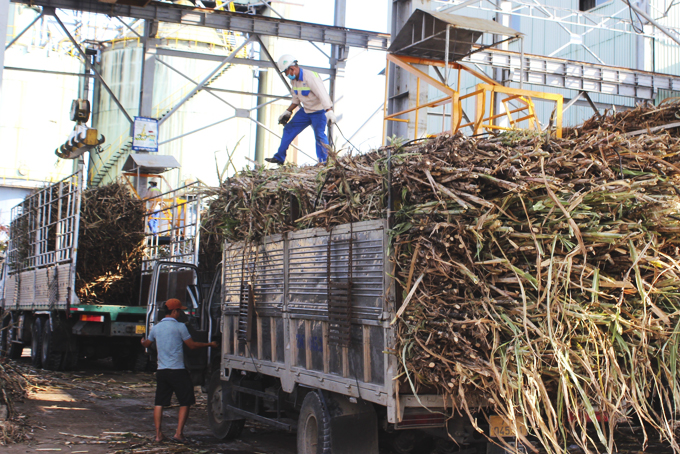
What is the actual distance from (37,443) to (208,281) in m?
3.13

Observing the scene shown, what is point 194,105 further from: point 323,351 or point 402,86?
point 323,351

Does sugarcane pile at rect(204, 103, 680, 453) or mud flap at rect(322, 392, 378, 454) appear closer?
sugarcane pile at rect(204, 103, 680, 453)

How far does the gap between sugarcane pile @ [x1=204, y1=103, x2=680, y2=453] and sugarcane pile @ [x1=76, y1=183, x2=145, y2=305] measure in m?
10.2

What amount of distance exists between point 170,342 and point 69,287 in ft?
17.2

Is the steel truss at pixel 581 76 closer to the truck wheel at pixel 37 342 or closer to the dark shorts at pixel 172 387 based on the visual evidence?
the truck wheel at pixel 37 342

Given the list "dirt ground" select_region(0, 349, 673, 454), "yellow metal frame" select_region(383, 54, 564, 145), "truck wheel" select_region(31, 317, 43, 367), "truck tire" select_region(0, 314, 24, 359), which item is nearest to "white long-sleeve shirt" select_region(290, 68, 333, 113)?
"yellow metal frame" select_region(383, 54, 564, 145)

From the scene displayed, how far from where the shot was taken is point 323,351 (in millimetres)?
6125

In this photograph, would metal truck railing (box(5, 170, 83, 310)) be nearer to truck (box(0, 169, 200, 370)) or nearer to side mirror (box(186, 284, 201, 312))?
truck (box(0, 169, 200, 370))

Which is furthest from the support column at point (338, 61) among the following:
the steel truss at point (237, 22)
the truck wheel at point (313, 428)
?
the truck wheel at point (313, 428)

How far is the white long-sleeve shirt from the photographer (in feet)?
33.9

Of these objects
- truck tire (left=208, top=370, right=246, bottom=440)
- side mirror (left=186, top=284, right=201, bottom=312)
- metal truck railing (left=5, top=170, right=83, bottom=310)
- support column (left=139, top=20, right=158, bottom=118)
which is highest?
support column (left=139, top=20, right=158, bottom=118)

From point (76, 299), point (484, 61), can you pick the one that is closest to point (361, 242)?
point (76, 299)

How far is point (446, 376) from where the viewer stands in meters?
Result: 4.77

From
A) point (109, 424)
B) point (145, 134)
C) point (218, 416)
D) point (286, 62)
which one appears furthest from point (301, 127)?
point (145, 134)
